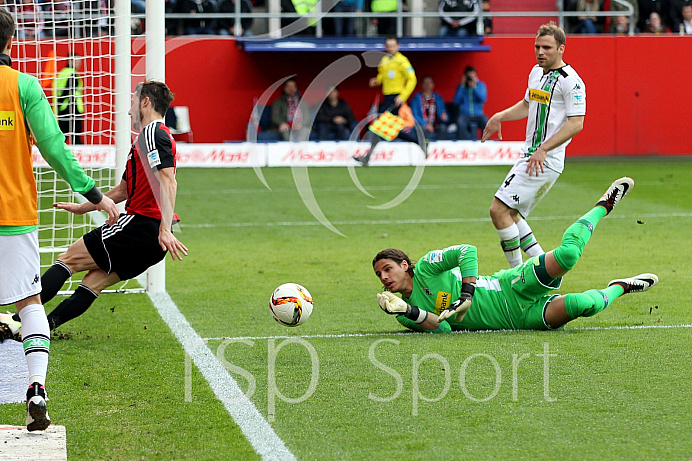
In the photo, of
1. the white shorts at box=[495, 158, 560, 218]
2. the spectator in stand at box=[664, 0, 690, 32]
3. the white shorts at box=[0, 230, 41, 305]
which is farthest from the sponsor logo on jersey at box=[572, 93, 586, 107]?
the spectator in stand at box=[664, 0, 690, 32]

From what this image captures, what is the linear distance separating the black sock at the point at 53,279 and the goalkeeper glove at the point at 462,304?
99.1 inches

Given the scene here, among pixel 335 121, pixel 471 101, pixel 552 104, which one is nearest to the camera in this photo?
pixel 552 104

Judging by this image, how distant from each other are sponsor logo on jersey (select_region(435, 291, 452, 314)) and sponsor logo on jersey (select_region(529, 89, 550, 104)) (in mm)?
2331

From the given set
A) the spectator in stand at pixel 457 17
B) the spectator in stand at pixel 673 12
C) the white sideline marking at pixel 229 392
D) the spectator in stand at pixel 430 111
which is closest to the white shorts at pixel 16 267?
the white sideline marking at pixel 229 392

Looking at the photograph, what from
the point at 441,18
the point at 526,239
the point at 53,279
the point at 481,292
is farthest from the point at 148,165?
the point at 441,18

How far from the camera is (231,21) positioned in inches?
941

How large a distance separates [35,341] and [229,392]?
1.08 meters

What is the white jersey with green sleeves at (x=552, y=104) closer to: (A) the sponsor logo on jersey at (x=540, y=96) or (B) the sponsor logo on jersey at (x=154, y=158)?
(A) the sponsor logo on jersey at (x=540, y=96)

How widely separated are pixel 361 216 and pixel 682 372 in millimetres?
8427

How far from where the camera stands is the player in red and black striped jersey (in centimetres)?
638

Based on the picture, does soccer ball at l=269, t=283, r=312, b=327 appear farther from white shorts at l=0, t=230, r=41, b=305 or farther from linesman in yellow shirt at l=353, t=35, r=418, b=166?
linesman in yellow shirt at l=353, t=35, r=418, b=166

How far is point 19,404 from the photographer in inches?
203

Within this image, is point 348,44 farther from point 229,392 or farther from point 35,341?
point 35,341

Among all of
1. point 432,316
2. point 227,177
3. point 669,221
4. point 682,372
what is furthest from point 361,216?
point 682,372
